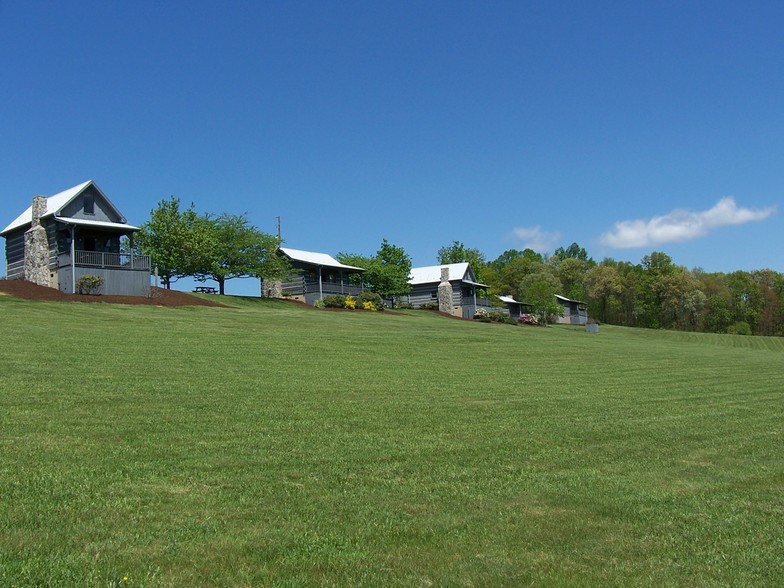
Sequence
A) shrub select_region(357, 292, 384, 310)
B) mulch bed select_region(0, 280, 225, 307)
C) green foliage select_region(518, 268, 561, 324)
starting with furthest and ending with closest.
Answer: green foliage select_region(518, 268, 561, 324)
shrub select_region(357, 292, 384, 310)
mulch bed select_region(0, 280, 225, 307)

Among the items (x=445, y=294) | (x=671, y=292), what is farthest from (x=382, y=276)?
(x=671, y=292)

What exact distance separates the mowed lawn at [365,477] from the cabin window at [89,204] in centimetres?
2425

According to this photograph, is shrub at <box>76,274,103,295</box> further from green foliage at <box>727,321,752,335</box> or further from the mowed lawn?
green foliage at <box>727,321,752,335</box>

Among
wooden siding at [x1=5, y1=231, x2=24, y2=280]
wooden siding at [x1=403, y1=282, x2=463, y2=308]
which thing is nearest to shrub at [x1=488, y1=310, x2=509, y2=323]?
wooden siding at [x1=403, y1=282, x2=463, y2=308]

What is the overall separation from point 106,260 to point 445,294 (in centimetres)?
3935

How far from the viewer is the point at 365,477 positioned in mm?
8328

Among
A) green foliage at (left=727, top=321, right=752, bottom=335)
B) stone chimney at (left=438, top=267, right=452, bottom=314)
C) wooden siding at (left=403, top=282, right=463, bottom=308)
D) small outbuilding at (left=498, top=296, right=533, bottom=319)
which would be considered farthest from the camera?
green foliage at (left=727, top=321, right=752, bottom=335)

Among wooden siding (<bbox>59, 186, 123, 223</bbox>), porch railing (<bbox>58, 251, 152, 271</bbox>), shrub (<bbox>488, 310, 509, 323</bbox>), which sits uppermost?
wooden siding (<bbox>59, 186, 123, 223</bbox>)

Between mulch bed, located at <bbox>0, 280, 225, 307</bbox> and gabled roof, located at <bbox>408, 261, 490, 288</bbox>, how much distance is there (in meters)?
35.9

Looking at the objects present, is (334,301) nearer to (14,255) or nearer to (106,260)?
(106,260)

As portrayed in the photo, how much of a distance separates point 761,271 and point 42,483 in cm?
12352

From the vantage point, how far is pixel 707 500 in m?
7.95

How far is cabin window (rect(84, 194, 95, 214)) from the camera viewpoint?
41.1m

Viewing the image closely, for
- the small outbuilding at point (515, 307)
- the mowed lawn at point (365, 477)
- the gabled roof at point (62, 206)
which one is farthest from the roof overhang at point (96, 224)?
the small outbuilding at point (515, 307)
